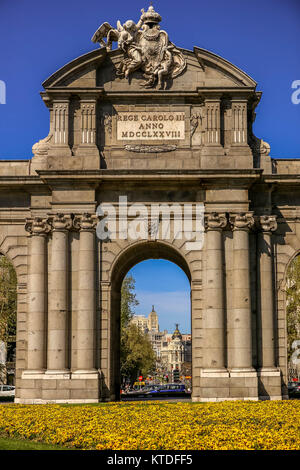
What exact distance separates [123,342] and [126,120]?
135 feet

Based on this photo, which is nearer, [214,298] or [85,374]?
[85,374]

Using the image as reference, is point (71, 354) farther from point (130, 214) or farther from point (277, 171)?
point (277, 171)

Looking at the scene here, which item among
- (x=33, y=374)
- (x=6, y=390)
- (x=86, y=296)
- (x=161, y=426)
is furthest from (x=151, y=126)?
(x=6, y=390)

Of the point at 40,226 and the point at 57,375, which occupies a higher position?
the point at 40,226

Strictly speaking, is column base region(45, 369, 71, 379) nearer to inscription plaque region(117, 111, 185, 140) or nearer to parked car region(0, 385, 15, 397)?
inscription plaque region(117, 111, 185, 140)

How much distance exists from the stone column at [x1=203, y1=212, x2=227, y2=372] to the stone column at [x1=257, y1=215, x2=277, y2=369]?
2155 mm

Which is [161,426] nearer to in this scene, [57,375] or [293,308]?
[57,375]

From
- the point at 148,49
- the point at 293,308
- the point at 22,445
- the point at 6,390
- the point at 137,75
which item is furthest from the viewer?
the point at 293,308

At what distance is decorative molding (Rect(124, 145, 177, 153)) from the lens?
36125mm

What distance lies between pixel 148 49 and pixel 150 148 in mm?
5018

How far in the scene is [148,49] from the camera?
36.8 m

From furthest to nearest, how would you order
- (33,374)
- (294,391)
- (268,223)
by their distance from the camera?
(294,391), (268,223), (33,374)

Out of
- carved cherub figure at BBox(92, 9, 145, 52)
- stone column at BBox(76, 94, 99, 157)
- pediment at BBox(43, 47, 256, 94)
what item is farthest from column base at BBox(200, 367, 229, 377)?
carved cherub figure at BBox(92, 9, 145, 52)
